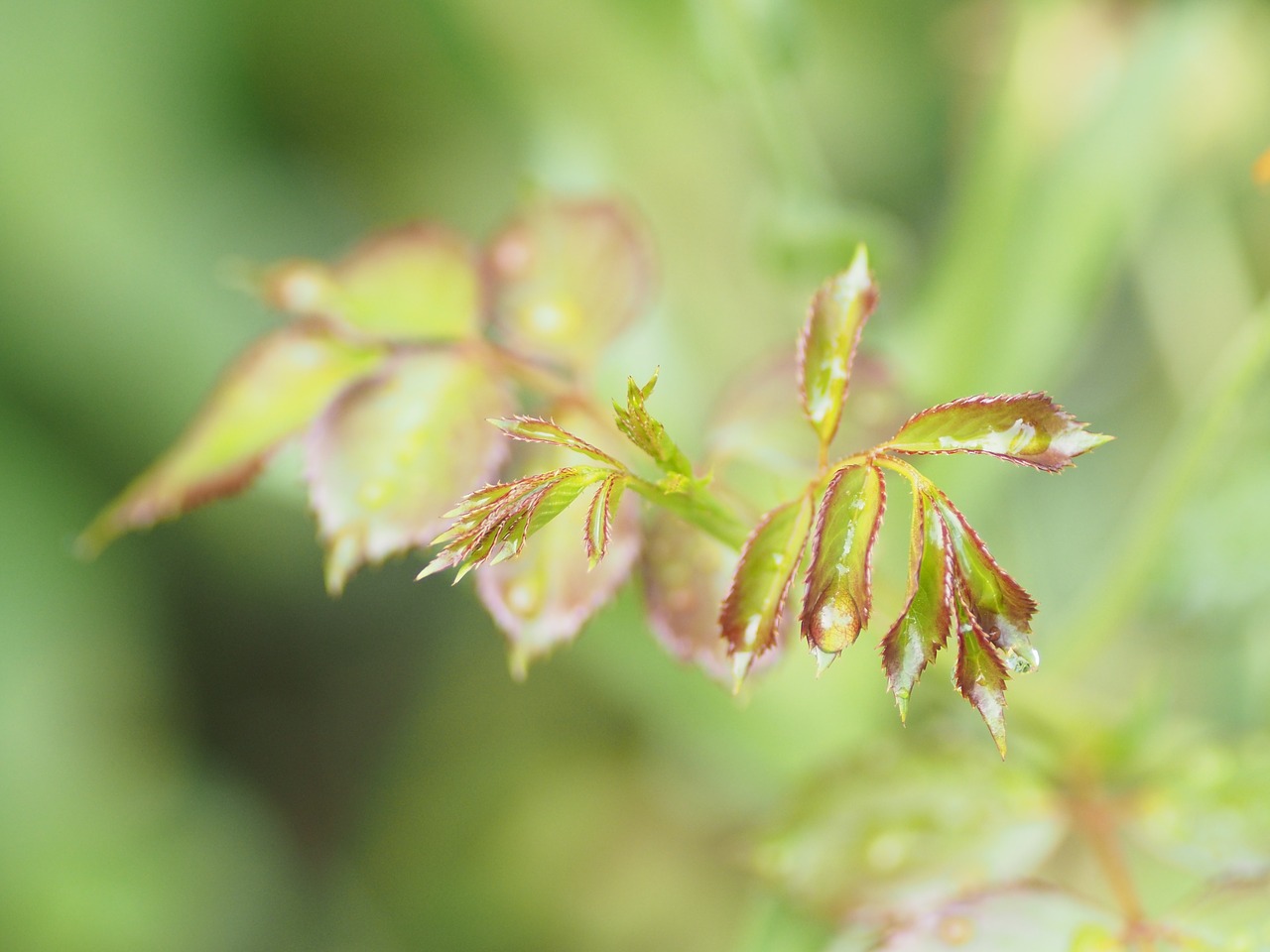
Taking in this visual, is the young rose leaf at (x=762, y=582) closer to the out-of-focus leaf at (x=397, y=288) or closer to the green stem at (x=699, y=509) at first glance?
the green stem at (x=699, y=509)

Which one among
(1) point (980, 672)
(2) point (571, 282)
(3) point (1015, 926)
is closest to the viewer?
(1) point (980, 672)

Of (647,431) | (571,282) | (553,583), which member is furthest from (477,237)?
(647,431)

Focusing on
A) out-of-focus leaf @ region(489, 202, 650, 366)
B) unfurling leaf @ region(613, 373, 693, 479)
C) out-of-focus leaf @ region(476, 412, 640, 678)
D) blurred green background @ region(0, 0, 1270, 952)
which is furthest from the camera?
blurred green background @ region(0, 0, 1270, 952)

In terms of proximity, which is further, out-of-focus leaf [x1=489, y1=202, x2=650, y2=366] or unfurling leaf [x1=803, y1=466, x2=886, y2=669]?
out-of-focus leaf [x1=489, y1=202, x2=650, y2=366]

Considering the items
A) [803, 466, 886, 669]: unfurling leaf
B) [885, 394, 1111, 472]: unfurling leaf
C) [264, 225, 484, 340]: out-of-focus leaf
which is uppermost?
[264, 225, 484, 340]: out-of-focus leaf

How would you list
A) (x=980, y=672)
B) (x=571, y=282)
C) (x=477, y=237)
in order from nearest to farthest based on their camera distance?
(x=980, y=672), (x=571, y=282), (x=477, y=237)

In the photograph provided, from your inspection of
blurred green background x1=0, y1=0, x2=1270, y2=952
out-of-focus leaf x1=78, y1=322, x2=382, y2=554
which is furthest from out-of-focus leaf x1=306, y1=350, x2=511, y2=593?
blurred green background x1=0, y1=0, x2=1270, y2=952

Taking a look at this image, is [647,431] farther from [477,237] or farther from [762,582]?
[477,237]

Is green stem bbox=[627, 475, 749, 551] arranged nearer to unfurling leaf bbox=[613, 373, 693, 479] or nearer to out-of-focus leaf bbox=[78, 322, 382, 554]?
unfurling leaf bbox=[613, 373, 693, 479]
